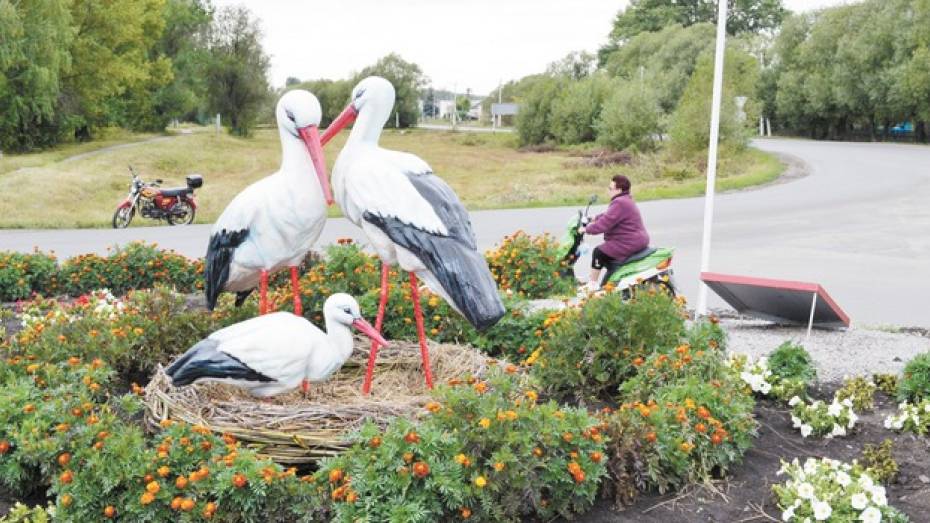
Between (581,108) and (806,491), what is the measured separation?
3791 cm

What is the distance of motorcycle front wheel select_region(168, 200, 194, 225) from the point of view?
1630 centimetres

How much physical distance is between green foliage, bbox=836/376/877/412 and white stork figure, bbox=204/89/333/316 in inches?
133

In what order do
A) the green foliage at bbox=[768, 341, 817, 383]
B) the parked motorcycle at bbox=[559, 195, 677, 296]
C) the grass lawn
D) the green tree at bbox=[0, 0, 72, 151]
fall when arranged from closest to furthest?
the green foliage at bbox=[768, 341, 817, 383]
the parked motorcycle at bbox=[559, 195, 677, 296]
the grass lawn
the green tree at bbox=[0, 0, 72, 151]

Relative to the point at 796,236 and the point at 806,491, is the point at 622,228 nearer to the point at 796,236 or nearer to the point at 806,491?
the point at 806,491

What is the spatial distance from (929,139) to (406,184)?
45.9 metres

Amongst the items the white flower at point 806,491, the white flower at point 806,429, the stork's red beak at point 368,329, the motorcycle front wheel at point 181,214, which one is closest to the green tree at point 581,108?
the motorcycle front wheel at point 181,214

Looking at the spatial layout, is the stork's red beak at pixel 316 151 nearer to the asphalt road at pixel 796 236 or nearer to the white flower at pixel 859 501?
the white flower at pixel 859 501

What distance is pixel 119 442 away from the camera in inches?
142

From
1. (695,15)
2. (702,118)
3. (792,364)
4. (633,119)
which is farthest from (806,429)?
(695,15)

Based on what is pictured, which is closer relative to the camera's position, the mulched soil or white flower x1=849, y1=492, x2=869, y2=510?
white flower x1=849, y1=492, x2=869, y2=510

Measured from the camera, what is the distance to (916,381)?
17.0 ft

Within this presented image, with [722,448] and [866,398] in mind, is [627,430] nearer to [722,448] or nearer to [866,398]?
[722,448]

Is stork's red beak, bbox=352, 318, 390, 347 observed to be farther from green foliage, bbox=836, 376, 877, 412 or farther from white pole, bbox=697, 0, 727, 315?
white pole, bbox=697, 0, 727, 315

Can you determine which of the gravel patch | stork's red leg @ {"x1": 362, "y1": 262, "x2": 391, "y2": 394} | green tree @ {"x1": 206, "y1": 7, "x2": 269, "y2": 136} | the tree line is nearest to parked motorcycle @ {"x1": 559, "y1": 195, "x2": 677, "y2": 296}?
the gravel patch
